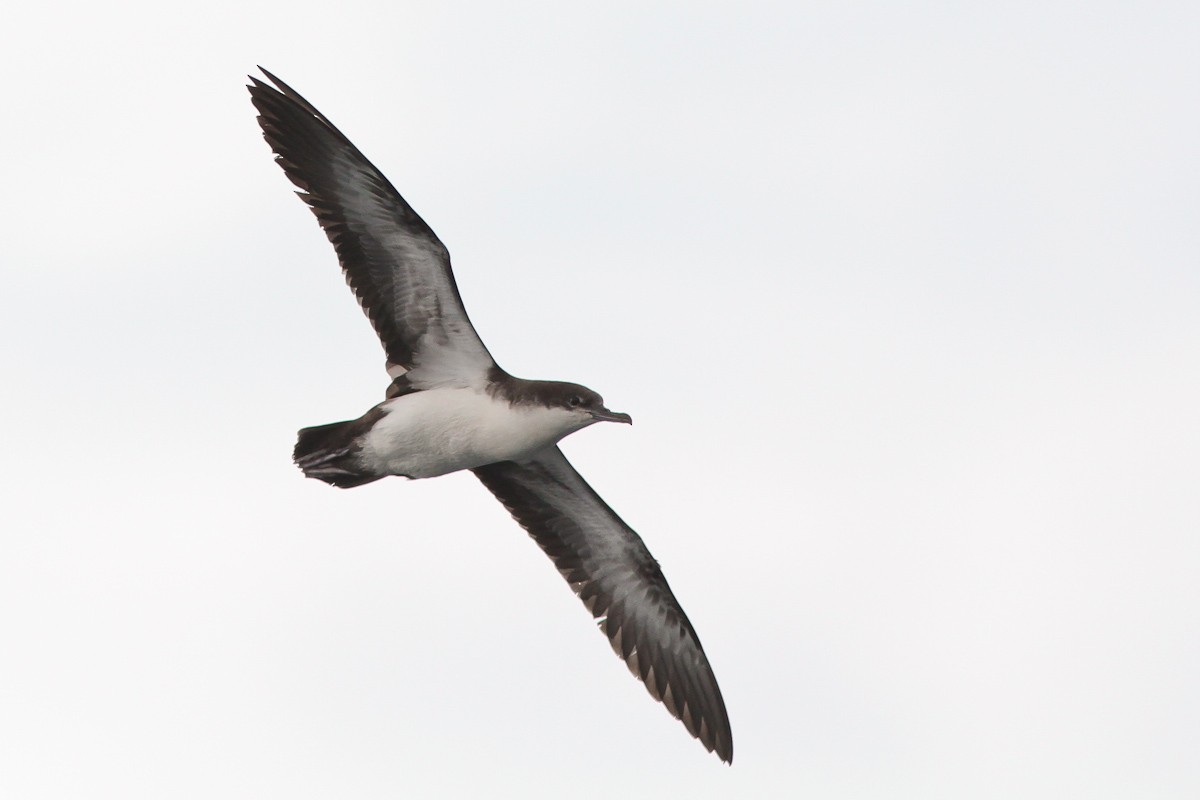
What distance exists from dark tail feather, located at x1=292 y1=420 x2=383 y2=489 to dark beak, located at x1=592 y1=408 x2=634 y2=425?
200cm

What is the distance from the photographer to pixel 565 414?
13016mm

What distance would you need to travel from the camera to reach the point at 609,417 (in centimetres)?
1308

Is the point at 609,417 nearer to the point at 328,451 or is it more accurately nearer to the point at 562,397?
the point at 562,397

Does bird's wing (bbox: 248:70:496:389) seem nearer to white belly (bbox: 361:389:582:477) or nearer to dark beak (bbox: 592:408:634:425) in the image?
white belly (bbox: 361:389:582:477)

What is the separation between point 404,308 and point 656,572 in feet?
12.0

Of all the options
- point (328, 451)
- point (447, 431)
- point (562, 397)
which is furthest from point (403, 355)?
point (562, 397)

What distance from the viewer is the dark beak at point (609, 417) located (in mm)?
13070

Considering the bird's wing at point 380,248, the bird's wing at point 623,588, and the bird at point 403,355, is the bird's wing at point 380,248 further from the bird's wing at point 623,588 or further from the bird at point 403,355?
the bird's wing at point 623,588

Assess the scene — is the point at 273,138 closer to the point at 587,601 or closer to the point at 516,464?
the point at 516,464

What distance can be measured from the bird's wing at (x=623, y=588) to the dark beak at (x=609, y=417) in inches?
70.7

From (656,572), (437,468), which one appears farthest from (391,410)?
(656,572)

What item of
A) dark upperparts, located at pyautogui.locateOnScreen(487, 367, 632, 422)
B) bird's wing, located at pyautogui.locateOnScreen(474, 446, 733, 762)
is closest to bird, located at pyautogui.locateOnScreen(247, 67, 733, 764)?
dark upperparts, located at pyautogui.locateOnScreen(487, 367, 632, 422)

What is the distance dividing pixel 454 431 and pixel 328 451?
1.07 meters

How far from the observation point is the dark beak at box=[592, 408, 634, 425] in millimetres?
13070
